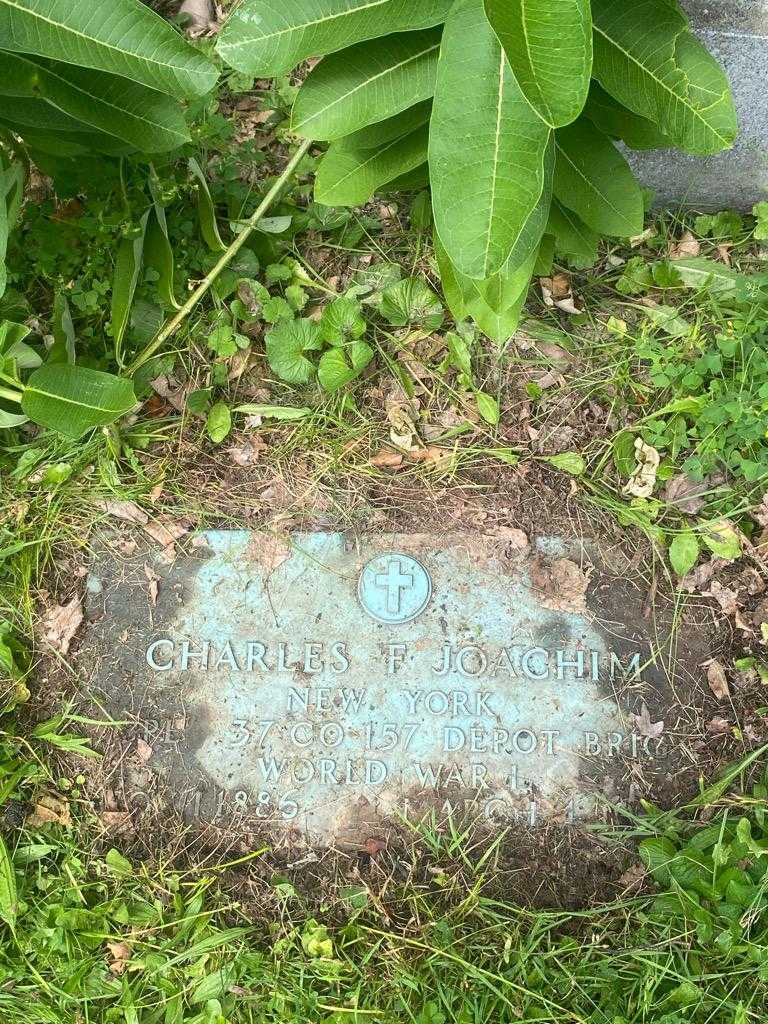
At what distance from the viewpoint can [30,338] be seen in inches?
87.1

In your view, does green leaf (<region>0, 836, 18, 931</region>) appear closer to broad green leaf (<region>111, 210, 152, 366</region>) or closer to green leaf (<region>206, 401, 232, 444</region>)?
green leaf (<region>206, 401, 232, 444</region>)

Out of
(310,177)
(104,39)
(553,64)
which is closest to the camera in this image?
(553,64)

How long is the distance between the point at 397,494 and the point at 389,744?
0.65 m

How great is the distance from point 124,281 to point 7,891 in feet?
5.10

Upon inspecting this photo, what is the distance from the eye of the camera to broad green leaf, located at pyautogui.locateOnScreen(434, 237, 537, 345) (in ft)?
5.55

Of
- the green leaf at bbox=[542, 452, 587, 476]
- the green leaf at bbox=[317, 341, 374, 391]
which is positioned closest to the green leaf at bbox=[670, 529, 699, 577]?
the green leaf at bbox=[542, 452, 587, 476]

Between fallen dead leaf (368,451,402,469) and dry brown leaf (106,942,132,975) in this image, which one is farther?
fallen dead leaf (368,451,402,469)

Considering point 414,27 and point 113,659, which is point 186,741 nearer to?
point 113,659

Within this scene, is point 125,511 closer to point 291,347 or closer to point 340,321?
point 291,347

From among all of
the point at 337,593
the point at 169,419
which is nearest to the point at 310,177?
the point at 169,419

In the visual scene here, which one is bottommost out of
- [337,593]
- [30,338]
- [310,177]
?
[337,593]

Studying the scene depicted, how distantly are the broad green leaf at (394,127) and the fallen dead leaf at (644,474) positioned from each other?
3.34 feet

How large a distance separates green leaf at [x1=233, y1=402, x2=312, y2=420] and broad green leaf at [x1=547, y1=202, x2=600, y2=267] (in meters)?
0.79

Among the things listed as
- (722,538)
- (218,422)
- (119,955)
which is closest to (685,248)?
(722,538)
